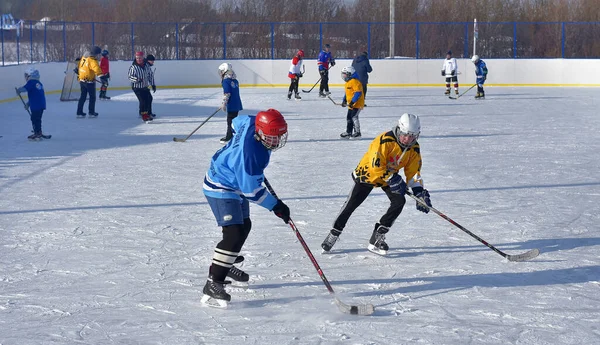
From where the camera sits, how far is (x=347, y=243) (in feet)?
19.1

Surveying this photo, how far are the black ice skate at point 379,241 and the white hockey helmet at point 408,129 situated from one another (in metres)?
0.67

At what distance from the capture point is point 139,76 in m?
14.2

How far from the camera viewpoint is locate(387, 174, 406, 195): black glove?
5.10 meters

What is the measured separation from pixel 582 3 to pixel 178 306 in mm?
32644

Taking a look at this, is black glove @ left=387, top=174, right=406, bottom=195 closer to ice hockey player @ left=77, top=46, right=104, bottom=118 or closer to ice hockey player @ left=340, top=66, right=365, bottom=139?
ice hockey player @ left=340, top=66, right=365, bottom=139

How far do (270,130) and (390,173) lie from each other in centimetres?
133

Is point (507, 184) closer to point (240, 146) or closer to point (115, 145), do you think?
point (240, 146)

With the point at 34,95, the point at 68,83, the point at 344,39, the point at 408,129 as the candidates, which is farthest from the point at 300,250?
the point at 344,39

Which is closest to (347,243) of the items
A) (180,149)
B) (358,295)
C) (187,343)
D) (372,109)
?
(358,295)

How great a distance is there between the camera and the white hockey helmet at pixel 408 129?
4.93m

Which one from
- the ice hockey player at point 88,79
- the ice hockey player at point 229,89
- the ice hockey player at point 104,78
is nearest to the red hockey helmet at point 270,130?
the ice hockey player at point 229,89

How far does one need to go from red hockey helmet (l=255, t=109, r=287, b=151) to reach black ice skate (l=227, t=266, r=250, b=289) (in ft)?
3.18

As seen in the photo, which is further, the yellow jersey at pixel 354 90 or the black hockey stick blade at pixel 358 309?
the yellow jersey at pixel 354 90

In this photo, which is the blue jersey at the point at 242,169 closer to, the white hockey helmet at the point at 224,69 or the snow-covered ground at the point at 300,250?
the snow-covered ground at the point at 300,250
